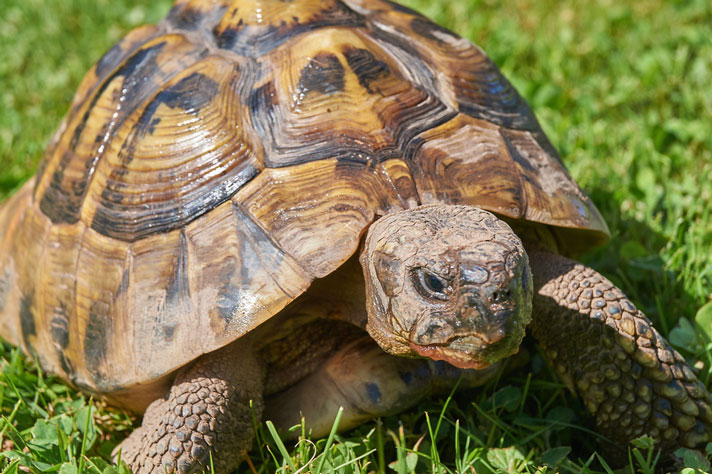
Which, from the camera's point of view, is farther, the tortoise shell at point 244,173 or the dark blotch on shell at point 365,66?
the dark blotch on shell at point 365,66

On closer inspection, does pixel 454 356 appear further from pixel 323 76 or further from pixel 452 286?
pixel 323 76

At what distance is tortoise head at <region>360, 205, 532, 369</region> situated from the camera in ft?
6.19

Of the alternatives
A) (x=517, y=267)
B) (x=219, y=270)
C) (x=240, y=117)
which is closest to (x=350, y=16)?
(x=240, y=117)

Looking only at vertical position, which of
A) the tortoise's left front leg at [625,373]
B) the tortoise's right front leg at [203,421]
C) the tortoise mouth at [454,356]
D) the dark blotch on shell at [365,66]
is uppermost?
the dark blotch on shell at [365,66]

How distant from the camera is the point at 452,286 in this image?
192 cm

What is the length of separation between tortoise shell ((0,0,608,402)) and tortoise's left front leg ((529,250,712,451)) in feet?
1.02

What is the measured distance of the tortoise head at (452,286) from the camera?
1888 millimetres

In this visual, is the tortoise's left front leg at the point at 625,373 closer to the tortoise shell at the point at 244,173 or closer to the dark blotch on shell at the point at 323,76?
the tortoise shell at the point at 244,173

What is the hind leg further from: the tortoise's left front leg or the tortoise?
the tortoise's left front leg

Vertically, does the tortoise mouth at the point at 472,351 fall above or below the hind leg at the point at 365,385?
above

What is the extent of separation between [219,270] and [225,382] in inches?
14.0

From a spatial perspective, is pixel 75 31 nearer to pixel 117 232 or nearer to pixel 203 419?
pixel 117 232

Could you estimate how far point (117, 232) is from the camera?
260 centimetres

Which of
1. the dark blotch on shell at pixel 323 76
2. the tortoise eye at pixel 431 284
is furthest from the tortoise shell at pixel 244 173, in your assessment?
the tortoise eye at pixel 431 284
